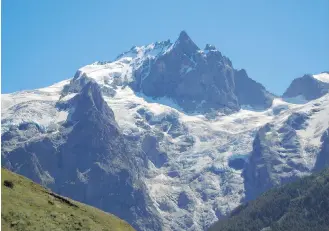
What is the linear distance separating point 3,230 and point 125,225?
30.8m

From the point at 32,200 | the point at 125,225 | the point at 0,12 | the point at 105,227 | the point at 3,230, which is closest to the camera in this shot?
the point at 0,12

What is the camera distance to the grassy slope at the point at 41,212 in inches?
2810

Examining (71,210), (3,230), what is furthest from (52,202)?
(3,230)

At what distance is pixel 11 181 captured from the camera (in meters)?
82.6

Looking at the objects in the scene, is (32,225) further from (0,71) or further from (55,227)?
(0,71)

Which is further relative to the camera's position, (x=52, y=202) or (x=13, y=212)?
(x=52, y=202)

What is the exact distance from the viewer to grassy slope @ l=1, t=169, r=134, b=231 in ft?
234

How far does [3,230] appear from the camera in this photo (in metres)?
66.9

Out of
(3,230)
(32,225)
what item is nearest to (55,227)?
(32,225)

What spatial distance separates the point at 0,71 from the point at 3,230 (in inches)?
1198

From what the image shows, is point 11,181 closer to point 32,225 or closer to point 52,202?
point 52,202

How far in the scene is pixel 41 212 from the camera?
76.6 m

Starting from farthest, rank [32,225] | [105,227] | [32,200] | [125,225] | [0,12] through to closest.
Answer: [125,225], [105,227], [32,200], [32,225], [0,12]

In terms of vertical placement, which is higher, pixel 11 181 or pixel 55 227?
pixel 11 181
